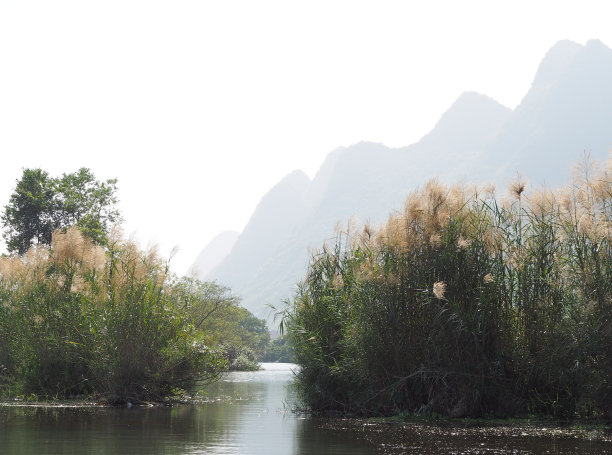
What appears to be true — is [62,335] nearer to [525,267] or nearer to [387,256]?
[387,256]

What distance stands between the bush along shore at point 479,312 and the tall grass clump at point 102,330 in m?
4.12

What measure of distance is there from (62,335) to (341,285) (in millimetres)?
8133

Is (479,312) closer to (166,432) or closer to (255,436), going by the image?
(255,436)

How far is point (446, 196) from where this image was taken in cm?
1452

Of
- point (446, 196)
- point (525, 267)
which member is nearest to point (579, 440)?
point (525, 267)

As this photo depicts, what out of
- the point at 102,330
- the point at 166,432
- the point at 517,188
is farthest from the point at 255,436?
the point at 517,188

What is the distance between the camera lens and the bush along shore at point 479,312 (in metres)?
12.8

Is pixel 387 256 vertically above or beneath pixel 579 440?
above

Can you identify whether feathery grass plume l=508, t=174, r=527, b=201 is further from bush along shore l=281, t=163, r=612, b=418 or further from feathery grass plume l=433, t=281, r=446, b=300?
feathery grass plume l=433, t=281, r=446, b=300

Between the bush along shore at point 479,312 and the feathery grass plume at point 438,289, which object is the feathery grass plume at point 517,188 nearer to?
the bush along shore at point 479,312

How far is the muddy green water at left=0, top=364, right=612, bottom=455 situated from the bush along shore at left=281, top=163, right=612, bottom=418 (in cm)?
82

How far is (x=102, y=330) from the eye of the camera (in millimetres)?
17094

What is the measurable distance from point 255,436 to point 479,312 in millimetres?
4926

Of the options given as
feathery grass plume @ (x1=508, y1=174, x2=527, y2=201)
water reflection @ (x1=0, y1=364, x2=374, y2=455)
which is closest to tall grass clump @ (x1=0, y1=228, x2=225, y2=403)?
water reflection @ (x1=0, y1=364, x2=374, y2=455)
